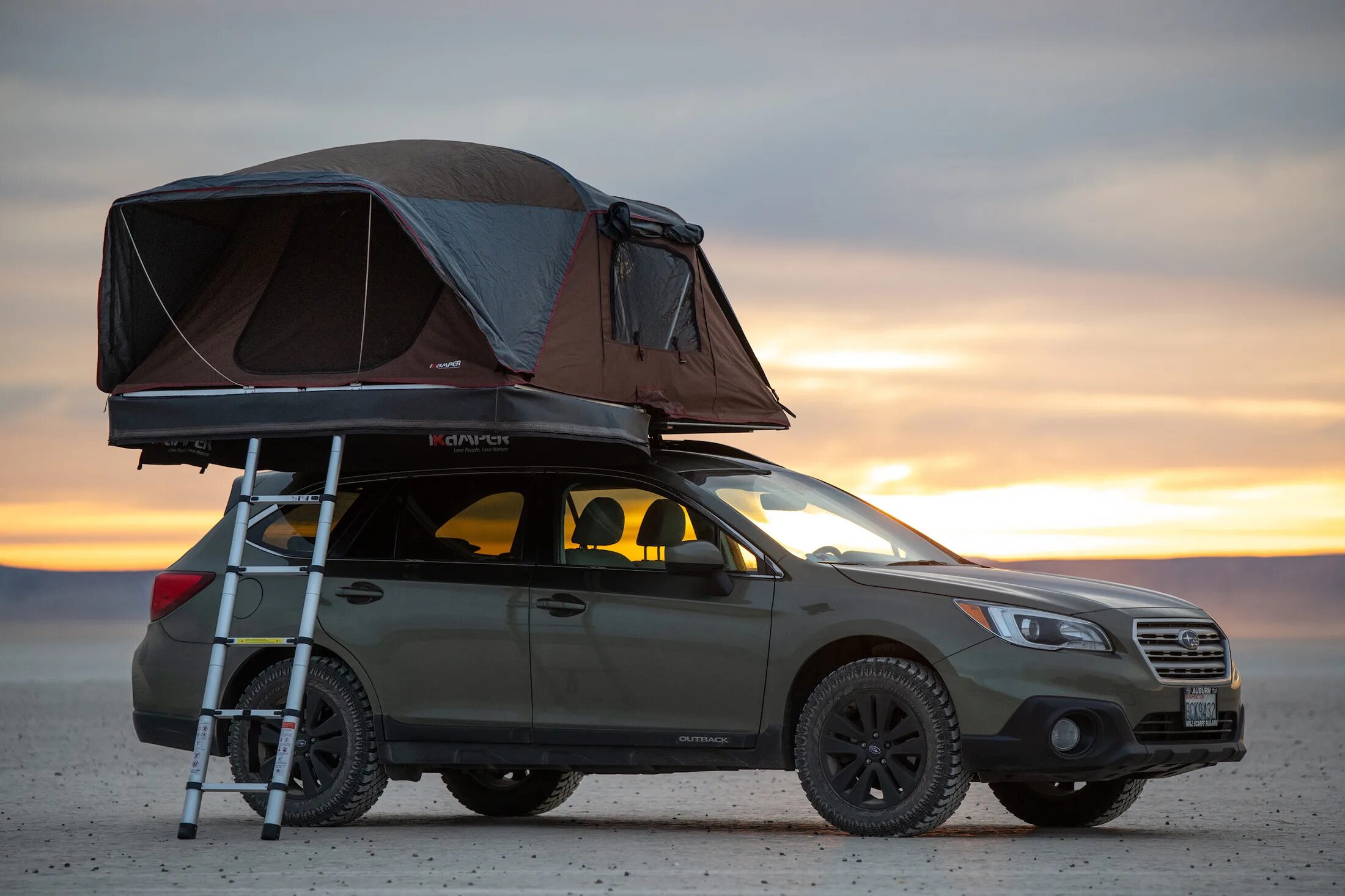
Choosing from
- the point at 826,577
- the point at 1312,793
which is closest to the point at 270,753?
the point at 826,577

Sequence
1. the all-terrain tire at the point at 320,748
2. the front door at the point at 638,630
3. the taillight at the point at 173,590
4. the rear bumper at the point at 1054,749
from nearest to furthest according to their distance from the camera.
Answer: the rear bumper at the point at 1054,749, the front door at the point at 638,630, the all-terrain tire at the point at 320,748, the taillight at the point at 173,590

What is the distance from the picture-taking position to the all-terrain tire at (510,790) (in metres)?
11.8

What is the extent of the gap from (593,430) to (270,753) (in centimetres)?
272

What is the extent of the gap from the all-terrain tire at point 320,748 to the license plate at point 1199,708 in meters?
4.30

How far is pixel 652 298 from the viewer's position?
11.2 m


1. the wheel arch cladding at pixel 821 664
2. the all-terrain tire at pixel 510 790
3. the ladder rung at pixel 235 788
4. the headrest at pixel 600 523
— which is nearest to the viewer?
the wheel arch cladding at pixel 821 664

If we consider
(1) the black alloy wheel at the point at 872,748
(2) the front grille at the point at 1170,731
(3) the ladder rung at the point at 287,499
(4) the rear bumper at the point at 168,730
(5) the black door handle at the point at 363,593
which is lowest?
(4) the rear bumper at the point at 168,730

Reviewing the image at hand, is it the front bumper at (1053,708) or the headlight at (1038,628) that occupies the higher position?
the headlight at (1038,628)

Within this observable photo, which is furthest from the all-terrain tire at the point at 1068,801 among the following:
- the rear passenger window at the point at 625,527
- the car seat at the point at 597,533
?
the car seat at the point at 597,533

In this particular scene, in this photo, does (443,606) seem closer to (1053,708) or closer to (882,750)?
(882,750)

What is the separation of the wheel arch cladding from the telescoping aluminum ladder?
249 cm

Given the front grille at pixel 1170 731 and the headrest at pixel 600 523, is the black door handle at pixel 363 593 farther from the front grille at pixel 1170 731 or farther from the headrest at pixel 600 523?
the front grille at pixel 1170 731

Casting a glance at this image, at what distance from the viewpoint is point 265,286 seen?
11062mm

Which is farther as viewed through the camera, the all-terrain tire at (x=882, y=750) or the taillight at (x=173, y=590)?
the taillight at (x=173, y=590)
